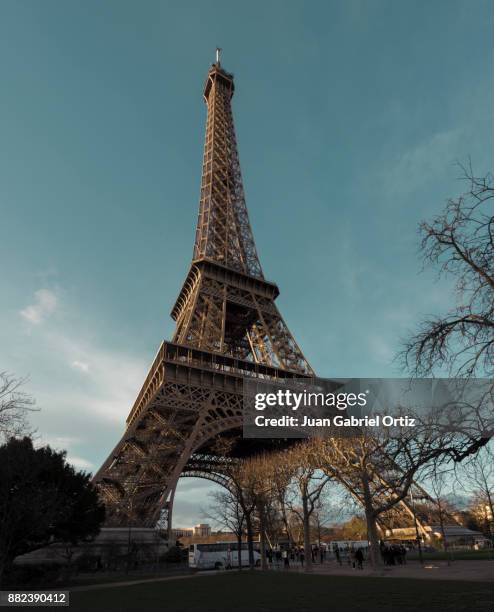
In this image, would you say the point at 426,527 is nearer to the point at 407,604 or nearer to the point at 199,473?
the point at 199,473

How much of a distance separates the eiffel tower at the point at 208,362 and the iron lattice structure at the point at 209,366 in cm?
10

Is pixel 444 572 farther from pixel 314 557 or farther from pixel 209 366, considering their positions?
pixel 314 557

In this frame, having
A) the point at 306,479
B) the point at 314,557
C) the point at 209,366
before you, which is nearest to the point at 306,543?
the point at 306,479

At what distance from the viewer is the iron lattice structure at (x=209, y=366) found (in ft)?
118

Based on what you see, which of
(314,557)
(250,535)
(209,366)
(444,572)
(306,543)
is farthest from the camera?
(314,557)

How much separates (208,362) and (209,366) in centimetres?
48

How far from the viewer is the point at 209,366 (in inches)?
1706

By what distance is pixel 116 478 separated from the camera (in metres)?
36.3

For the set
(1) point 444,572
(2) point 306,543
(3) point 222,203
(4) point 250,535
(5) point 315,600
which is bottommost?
(5) point 315,600

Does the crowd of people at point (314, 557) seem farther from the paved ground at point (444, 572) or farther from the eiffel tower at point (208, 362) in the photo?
→ the eiffel tower at point (208, 362)

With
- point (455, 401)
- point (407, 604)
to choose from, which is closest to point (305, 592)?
point (407, 604)

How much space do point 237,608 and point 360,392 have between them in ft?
68.5

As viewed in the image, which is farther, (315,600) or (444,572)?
(444,572)

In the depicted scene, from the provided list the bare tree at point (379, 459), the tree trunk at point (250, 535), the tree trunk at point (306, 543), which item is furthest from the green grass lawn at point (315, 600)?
the tree trunk at point (250, 535)
